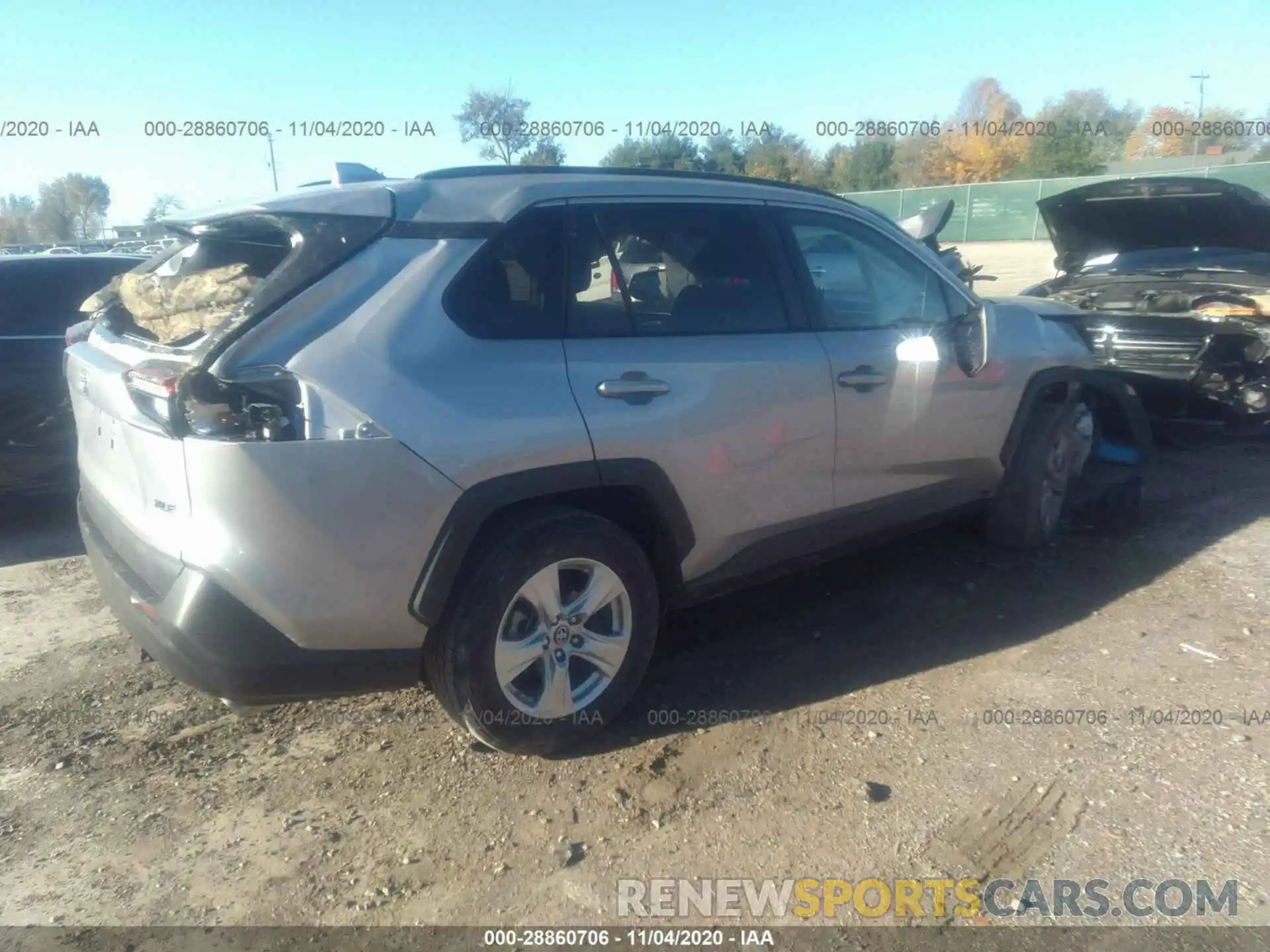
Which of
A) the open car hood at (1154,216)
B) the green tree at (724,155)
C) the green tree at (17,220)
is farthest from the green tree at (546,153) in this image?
the green tree at (17,220)

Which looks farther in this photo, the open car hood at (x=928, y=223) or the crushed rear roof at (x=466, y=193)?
the open car hood at (x=928, y=223)

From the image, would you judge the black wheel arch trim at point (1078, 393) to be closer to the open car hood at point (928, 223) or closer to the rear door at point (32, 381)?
the open car hood at point (928, 223)

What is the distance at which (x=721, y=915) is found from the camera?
8.38 ft

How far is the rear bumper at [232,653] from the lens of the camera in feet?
8.64

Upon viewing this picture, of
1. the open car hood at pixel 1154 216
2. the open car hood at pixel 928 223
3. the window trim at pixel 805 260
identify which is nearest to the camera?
the window trim at pixel 805 260

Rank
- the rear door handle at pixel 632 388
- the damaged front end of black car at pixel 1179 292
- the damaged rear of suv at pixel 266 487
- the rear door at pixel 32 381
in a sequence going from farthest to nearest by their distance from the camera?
the damaged front end of black car at pixel 1179 292, the rear door at pixel 32 381, the rear door handle at pixel 632 388, the damaged rear of suv at pixel 266 487

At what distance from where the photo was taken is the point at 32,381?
5.41 metres

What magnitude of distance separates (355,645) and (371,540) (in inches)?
13.0

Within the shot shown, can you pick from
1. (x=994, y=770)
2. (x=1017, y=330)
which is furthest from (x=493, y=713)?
(x=1017, y=330)

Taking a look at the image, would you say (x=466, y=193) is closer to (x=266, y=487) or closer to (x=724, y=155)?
(x=266, y=487)

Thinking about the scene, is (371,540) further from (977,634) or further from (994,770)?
(977,634)

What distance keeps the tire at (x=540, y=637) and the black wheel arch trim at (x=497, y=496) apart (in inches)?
Result: 3.5

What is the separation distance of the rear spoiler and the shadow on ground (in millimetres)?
2062

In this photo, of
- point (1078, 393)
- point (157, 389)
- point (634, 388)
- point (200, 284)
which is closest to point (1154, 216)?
point (1078, 393)
